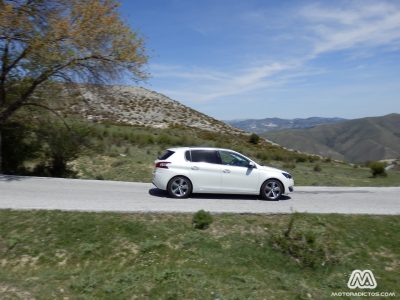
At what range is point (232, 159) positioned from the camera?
13711 mm

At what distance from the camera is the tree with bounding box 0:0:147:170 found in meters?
15.5

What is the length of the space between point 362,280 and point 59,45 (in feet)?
42.8

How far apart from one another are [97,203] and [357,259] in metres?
7.07

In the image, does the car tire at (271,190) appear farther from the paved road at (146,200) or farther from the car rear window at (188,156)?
the car rear window at (188,156)

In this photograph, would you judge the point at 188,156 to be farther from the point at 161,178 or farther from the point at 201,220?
the point at 201,220

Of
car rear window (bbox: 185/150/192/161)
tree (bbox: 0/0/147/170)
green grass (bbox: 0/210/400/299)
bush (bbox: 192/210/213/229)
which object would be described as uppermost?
tree (bbox: 0/0/147/170)

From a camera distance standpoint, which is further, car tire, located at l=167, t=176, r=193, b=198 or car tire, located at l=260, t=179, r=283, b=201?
car tire, located at l=260, t=179, r=283, b=201

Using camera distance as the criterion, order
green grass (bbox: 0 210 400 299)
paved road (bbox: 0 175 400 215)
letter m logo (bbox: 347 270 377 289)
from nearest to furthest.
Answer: green grass (bbox: 0 210 400 299) < letter m logo (bbox: 347 270 377 289) < paved road (bbox: 0 175 400 215)

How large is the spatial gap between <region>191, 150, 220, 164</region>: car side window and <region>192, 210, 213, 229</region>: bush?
3361 millimetres

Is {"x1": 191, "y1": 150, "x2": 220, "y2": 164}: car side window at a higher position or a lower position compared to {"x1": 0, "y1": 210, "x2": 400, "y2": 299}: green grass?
higher

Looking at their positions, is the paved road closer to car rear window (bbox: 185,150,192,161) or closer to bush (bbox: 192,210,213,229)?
bush (bbox: 192,210,213,229)

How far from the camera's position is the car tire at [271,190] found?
1373 cm

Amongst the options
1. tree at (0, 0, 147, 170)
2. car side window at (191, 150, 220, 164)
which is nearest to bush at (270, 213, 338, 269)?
car side window at (191, 150, 220, 164)

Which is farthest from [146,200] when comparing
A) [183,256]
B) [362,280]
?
[362,280]
